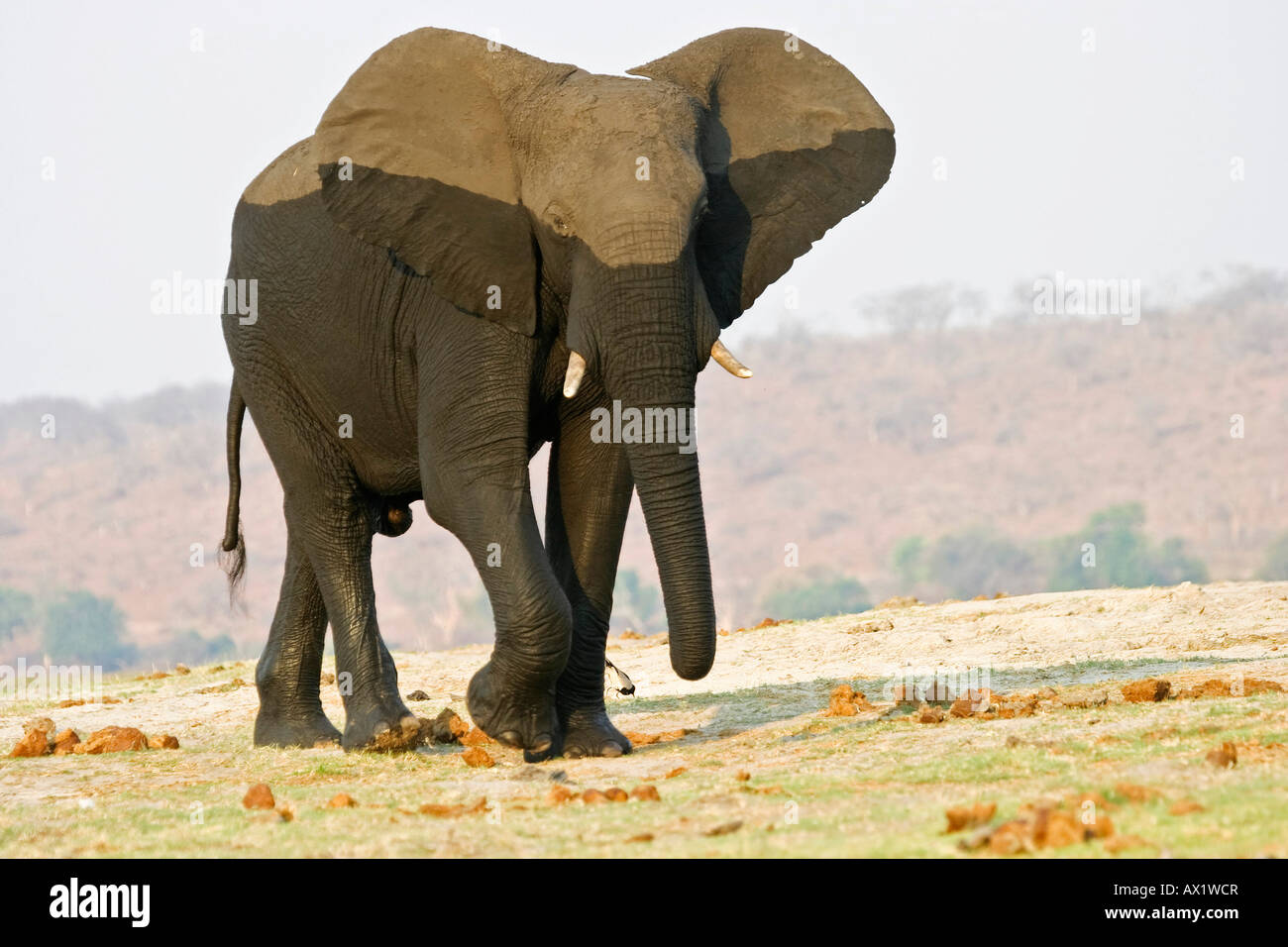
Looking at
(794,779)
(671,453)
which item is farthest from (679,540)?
(794,779)

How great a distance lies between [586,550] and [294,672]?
119 inches

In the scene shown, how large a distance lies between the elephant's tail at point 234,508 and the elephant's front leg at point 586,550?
3.23 meters

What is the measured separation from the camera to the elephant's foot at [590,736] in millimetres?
10008

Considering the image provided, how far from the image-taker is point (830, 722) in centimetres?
1073

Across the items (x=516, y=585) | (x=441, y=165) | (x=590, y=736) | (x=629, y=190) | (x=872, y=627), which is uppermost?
(x=441, y=165)

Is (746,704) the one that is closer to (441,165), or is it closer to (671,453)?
(671,453)

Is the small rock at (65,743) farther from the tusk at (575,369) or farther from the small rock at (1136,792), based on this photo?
the small rock at (1136,792)

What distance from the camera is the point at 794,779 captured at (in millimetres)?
7883

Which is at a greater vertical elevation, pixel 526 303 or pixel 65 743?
pixel 526 303

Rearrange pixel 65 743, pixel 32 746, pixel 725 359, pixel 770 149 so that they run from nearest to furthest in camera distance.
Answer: pixel 725 359
pixel 770 149
pixel 32 746
pixel 65 743

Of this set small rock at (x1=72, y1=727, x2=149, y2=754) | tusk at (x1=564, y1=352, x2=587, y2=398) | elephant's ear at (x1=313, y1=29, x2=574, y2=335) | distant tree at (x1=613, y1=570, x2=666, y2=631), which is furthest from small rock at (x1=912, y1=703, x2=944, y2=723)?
distant tree at (x1=613, y1=570, x2=666, y2=631)

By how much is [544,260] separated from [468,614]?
5883 centimetres

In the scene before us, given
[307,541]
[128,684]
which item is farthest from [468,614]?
[307,541]

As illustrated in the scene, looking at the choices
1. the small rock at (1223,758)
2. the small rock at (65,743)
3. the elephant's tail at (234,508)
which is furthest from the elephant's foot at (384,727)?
the small rock at (1223,758)
